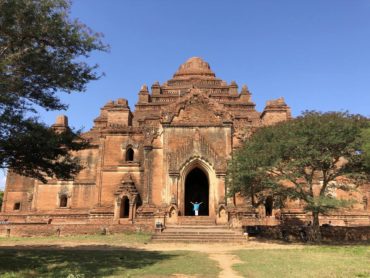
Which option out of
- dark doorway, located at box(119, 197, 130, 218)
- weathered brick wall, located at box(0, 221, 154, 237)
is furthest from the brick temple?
weathered brick wall, located at box(0, 221, 154, 237)

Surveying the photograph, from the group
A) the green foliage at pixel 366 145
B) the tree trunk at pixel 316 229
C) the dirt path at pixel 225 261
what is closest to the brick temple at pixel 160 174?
the tree trunk at pixel 316 229

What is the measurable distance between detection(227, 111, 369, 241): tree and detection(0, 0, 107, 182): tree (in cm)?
1067

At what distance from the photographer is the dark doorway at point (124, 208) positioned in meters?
28.7

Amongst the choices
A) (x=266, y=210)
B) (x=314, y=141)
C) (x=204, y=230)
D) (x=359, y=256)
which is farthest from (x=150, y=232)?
(x=359, y=256)

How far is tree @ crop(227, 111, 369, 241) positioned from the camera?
20.1 metres

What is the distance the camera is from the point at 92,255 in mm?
15430

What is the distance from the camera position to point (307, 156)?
20391mm

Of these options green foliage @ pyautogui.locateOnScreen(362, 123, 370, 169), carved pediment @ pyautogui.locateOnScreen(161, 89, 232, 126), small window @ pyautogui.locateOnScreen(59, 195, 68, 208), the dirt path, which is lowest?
the dirt path

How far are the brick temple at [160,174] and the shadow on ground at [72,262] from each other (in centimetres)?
895

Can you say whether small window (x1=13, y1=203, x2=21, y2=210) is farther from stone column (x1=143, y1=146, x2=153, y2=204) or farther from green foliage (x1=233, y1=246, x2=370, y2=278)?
green foliage (x1=233, y1=246, x2=370, y2=278)

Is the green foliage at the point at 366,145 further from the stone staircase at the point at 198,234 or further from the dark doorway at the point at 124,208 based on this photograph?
the dark doorway at the point at 124,208

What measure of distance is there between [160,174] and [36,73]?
16128mm

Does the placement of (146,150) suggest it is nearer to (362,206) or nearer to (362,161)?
(362,161)

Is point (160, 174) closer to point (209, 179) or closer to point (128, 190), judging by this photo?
point (128, 190)
